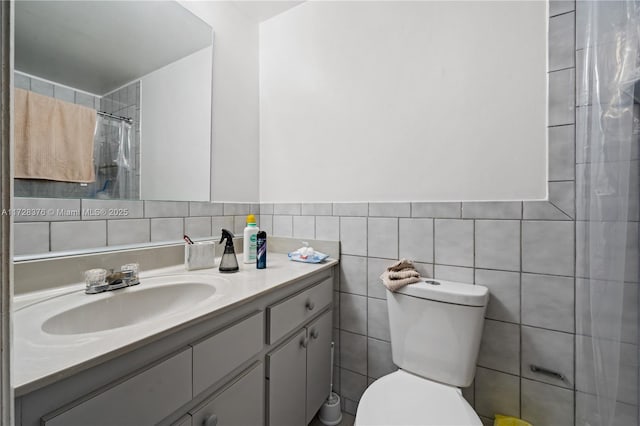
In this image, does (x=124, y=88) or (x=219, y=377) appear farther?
(x=124, y=88)

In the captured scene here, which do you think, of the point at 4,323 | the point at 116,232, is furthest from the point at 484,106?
the point at 116,232

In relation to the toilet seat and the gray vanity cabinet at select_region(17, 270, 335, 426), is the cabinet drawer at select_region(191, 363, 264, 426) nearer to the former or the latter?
the gray vanity cabinet at select_region(17, 270, 335, 426)

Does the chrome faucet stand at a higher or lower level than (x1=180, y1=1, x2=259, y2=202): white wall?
lower

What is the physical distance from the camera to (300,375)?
1107 mm

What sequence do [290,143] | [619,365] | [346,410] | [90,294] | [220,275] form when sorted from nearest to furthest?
[619,365] < [90,294] < [220,275] < [346,410] < [290,143]

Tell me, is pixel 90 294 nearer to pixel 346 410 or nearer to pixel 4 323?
pixel 4 323

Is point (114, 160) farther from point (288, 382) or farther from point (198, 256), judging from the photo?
point (288, 382)

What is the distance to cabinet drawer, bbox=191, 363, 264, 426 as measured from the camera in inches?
28.0

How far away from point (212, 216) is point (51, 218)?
2.06 ft

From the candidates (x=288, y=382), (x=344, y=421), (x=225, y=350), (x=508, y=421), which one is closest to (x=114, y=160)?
(x=225, y=350)

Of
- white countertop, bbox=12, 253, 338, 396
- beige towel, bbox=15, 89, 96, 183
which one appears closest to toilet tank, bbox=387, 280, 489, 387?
white countertop, bbox=12, 253, 338, 396

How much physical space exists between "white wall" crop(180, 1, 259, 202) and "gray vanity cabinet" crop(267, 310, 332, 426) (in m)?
0.86

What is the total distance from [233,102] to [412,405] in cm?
165

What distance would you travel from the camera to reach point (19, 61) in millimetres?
888
